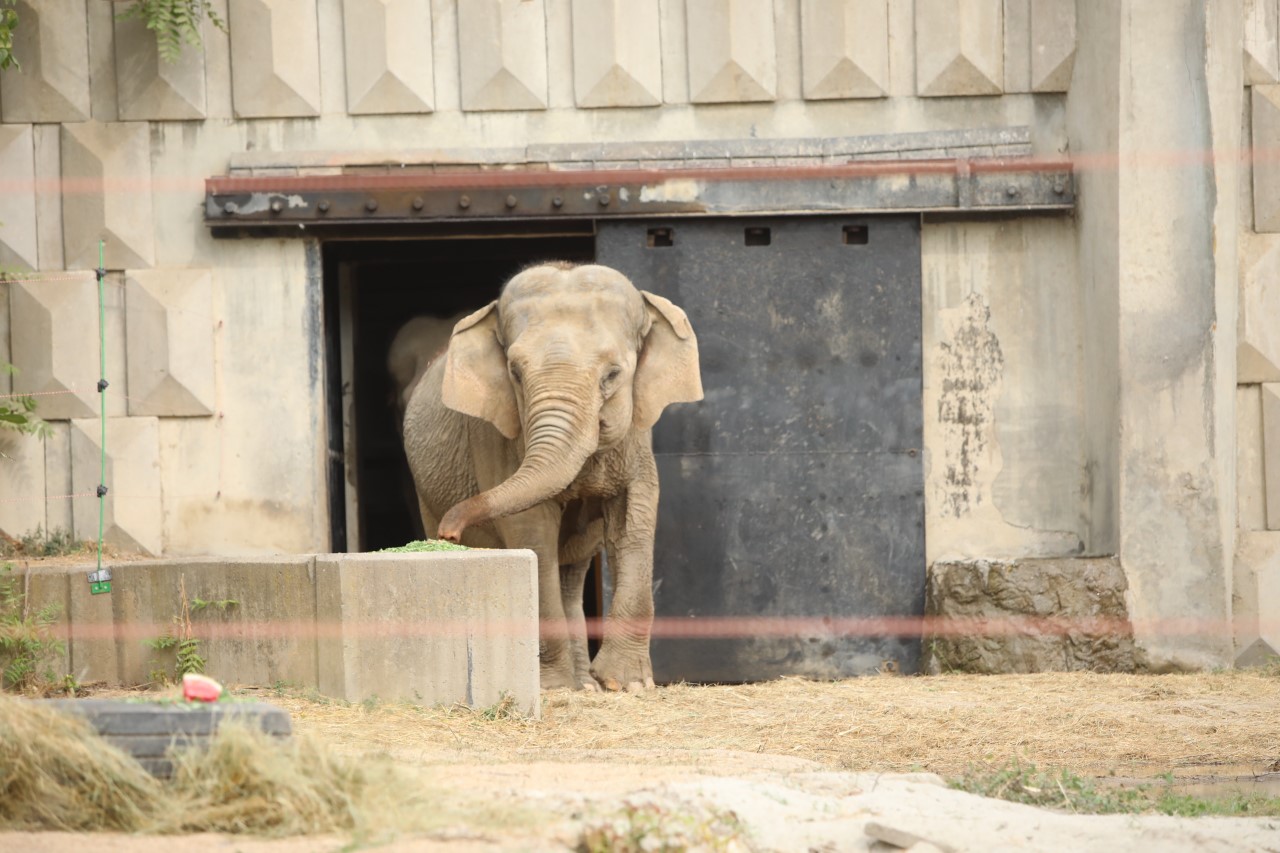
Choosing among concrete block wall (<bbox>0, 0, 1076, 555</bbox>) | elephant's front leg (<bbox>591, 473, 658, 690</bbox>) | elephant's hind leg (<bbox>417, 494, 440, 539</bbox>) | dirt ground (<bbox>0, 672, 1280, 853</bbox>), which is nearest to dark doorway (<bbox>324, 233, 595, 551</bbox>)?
elephant's hind leg (<bbox>417, 494, 440, 539</bbox>)

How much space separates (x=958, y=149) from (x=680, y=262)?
1936 millimetres

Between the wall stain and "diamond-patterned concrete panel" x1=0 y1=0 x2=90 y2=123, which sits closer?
"diamond-patterned concrete panel" x1=0 y1=0 x2=90 y2=123

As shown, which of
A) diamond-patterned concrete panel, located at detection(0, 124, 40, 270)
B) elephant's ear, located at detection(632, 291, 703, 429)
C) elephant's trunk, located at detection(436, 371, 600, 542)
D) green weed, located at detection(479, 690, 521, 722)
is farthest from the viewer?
diamond-patterned concrete panel, located at detection(0, 124, 40, 270)

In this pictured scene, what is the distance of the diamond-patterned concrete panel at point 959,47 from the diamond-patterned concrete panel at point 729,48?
97 cm

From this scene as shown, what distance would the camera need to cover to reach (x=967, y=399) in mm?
12219

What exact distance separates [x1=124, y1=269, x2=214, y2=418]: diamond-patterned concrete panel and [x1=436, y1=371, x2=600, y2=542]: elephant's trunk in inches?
111

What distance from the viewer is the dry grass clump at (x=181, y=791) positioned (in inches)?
220

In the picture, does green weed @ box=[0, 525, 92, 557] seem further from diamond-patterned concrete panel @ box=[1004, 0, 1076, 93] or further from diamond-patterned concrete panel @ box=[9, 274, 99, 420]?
diamond-patterned concrete panel @ box=[1004, 0, 1076, 93]

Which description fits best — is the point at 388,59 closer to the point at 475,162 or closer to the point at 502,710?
the point at 475,162

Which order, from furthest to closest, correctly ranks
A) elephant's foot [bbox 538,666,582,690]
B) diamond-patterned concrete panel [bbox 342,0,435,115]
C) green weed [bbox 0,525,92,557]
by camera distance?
diamond-patterned concrete panel [bbox 342,0,435,115], green weed [bbox 0,525,92,557], elephant's foot [bbox 538,666,582,690]

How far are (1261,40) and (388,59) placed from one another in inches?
220

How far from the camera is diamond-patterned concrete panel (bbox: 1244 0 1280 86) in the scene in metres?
12.0

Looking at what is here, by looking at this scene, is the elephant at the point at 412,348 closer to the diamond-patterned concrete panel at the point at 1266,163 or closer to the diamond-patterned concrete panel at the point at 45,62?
the diamond-patterned concrete panel at the point at 45,62

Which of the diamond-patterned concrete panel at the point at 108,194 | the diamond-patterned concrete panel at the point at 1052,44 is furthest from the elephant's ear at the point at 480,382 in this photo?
the diamond-patterned concrete panel at the point at 1052,44
